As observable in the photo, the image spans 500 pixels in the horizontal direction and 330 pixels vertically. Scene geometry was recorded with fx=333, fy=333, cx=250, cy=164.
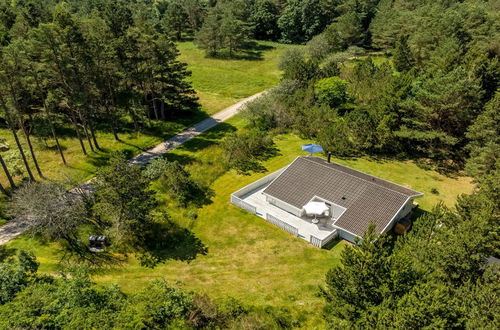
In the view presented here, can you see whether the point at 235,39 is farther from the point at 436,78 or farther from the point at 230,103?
the point at 436,78

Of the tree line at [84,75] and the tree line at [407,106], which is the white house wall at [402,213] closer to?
the tree line at [407,106]

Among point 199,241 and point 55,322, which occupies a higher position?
point 55,322

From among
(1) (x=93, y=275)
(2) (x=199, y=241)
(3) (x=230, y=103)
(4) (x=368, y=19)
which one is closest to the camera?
(1) (x=93, y=275)

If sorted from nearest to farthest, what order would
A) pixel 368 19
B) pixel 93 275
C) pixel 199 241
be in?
pixel 93 275 < pixel 199 241 < pixel 368 19

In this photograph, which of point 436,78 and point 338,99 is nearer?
point 436,78

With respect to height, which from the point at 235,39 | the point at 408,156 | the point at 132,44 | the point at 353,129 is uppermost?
the point at 132,44

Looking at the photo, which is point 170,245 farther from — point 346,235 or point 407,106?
point 407,106

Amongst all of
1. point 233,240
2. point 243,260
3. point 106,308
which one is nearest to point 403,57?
point 233,240

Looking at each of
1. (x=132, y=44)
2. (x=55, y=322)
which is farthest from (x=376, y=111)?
(x=55, y=322)
